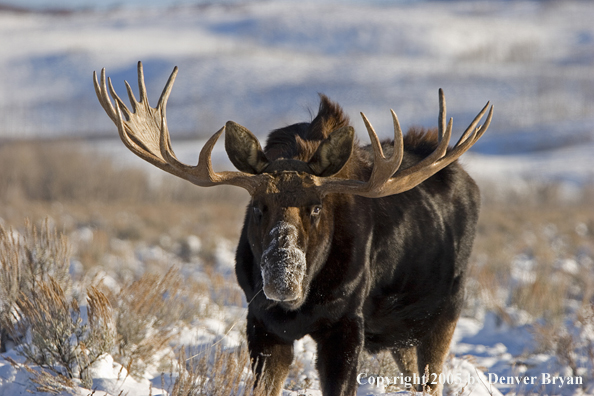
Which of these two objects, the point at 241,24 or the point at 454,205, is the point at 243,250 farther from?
the point at 241,24

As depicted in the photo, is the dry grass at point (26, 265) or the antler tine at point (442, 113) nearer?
the antler tine at point (442, 113)

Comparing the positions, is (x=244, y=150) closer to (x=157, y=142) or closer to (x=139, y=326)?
(x=157, y=142)

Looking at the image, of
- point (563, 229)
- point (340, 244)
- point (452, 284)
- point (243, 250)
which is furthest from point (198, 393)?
point (563, 229)

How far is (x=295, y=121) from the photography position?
7044 centimetres

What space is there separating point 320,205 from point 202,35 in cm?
12952

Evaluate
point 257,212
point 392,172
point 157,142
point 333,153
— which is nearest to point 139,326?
point 157,142

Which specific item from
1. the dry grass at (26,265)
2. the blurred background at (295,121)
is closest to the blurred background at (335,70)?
the blurred background at (295,121)

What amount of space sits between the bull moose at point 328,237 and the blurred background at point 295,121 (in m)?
0.76

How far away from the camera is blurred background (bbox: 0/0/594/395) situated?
7.38 metres

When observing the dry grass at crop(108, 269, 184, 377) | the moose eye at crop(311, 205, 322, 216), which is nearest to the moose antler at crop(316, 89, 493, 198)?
the moose eye at crop(311, 205, 322, 216)

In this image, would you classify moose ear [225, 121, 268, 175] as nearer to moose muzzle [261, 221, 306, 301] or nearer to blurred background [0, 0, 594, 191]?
moose muzzle [261, 221, 306, 301]

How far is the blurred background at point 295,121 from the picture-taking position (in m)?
7.38

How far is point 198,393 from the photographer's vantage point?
3.49m

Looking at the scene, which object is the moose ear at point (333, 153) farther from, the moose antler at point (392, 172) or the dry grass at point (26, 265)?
the dry grass at point (26, 265)
